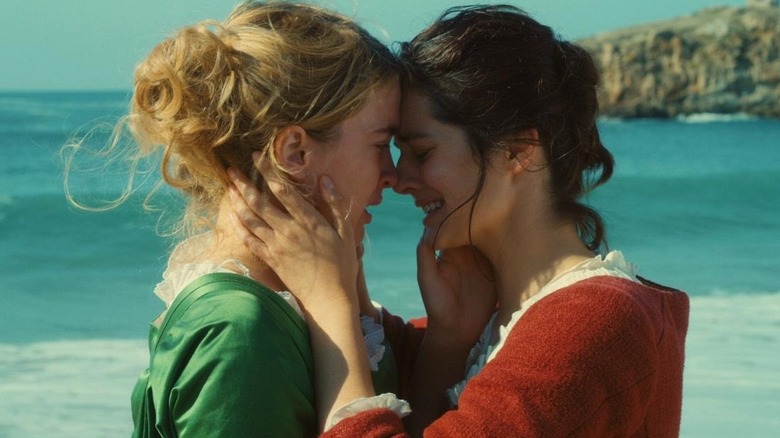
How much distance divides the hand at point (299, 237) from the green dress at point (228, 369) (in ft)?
0.37

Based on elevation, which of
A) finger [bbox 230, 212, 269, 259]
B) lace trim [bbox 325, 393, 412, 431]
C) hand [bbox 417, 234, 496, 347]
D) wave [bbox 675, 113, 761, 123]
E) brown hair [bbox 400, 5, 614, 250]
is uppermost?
brown hair [bbox 400, 5, 614, 250]

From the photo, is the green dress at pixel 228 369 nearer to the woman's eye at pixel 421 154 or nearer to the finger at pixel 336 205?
the finger at pixel 336 205

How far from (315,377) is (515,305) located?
0.59 metres

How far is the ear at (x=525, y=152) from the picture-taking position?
2.82 metres

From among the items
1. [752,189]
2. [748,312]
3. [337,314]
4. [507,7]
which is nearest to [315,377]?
[337,314]

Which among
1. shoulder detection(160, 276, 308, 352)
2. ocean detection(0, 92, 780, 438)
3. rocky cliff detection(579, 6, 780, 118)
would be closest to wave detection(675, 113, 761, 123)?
rocky cliff detection(579, 6, 780, 118)

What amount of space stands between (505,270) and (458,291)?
20 cm

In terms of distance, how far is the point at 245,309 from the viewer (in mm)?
2406

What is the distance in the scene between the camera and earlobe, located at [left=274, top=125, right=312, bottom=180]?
262cm

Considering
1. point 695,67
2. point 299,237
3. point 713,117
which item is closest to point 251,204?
point 299,237

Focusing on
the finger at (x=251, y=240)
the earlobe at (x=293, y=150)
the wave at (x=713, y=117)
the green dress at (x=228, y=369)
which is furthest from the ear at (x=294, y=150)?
the wave at (x=713, y=117)

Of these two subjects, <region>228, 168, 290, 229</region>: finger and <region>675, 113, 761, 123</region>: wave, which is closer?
<region>228, 168, 290, 229</region>: finger

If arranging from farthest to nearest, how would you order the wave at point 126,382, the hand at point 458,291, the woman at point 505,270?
the wave at point 126,382 → the hand at point 458,291 → the woman at point 505,270

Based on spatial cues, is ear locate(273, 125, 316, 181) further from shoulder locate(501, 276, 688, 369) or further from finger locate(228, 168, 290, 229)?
shoulder locate(501, 276, 688, 369)
